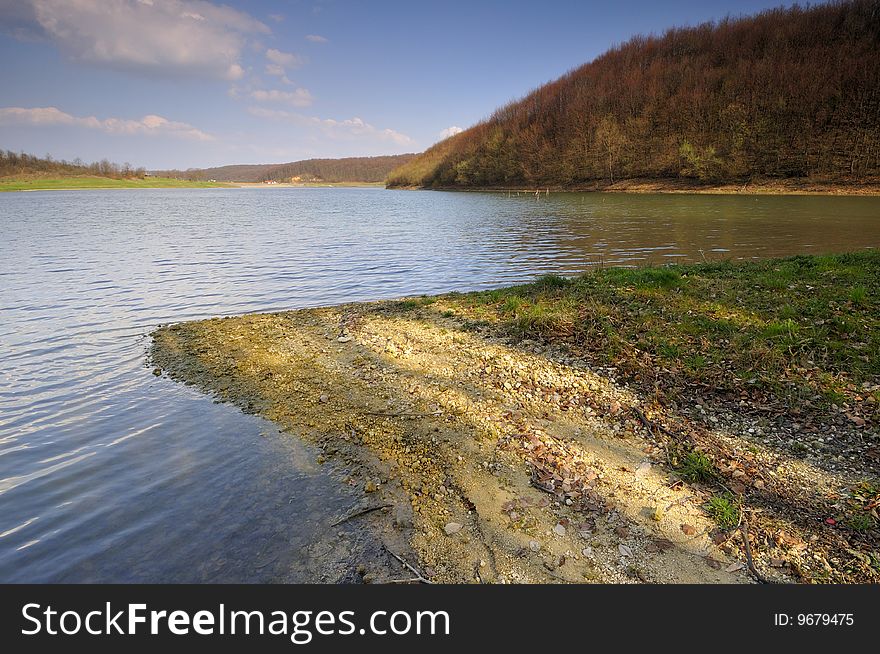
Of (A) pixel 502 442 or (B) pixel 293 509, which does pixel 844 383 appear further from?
(B) pixel 293 509

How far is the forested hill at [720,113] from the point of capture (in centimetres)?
6756

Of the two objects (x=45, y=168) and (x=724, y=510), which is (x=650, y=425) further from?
(x=45, y=168)

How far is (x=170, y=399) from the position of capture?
7.66m

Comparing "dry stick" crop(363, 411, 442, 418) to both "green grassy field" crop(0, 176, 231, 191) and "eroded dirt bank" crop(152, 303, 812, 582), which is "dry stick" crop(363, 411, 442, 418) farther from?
"green grassy field" crop(0, 176, 231, 191)

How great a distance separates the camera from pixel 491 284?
1675 cm

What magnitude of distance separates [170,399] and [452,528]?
19.0ft

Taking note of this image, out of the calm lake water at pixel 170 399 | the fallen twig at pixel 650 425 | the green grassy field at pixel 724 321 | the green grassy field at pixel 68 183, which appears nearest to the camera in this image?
the calm lake water at pixel 170 399

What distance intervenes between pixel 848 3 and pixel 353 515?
146 metres

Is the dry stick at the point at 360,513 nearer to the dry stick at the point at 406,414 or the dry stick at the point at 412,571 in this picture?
the dry stick at the point at 412,571

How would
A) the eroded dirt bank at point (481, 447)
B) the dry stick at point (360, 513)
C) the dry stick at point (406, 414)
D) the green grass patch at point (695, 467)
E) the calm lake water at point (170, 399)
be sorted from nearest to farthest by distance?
the eroded dirt bank at point (481, 447) → the calm lake water at point (170, 399) → the dry stick at point (360, 513) → the green grass patch at point (695, 467) → the dry stick at point (406, 414)

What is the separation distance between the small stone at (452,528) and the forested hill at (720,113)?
270ft

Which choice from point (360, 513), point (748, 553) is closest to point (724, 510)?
point (748, 553)

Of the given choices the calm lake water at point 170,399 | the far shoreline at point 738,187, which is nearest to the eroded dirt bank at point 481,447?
the calm lake water at point 170,399

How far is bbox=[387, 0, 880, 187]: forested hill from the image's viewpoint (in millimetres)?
67562
